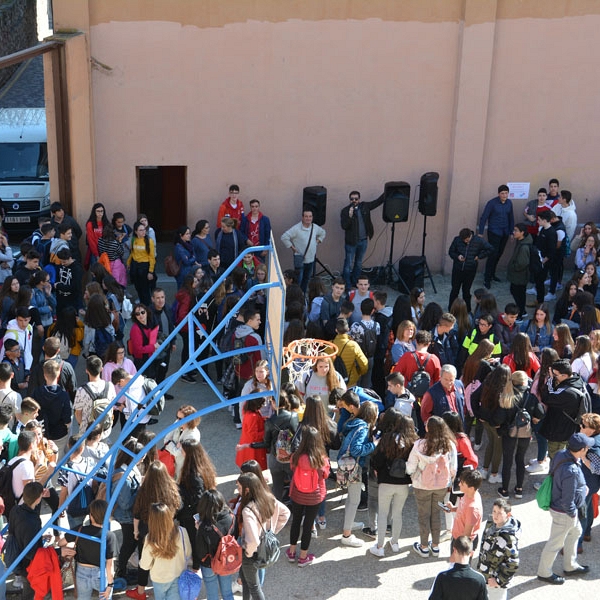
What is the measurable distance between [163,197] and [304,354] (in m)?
7.43

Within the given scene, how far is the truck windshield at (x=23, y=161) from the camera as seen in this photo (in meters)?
17.0

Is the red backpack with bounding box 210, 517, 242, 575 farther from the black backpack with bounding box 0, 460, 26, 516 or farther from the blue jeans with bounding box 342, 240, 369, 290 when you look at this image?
the blue jeans with bounding box 342, 240, 369, 290

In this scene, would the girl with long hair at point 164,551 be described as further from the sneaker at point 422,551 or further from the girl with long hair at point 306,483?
the sneaker at point 422,551

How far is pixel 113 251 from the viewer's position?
41.2 ft

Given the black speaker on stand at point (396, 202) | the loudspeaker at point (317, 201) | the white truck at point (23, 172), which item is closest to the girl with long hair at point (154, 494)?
the loudspeaker at point (317, 201)

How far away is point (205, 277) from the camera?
11.3m

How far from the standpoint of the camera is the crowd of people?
7066 mm

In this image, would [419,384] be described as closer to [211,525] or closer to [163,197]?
[211,525]

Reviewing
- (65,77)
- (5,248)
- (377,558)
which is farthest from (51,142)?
(377,558)

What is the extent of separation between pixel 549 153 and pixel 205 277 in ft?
21.5

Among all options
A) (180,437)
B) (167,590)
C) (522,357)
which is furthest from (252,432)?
(522,357)

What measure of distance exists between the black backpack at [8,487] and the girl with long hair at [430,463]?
10.6 ft

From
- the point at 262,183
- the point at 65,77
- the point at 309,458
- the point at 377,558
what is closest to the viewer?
the point at 309,458

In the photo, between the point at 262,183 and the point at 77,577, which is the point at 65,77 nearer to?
the point at 262,183
